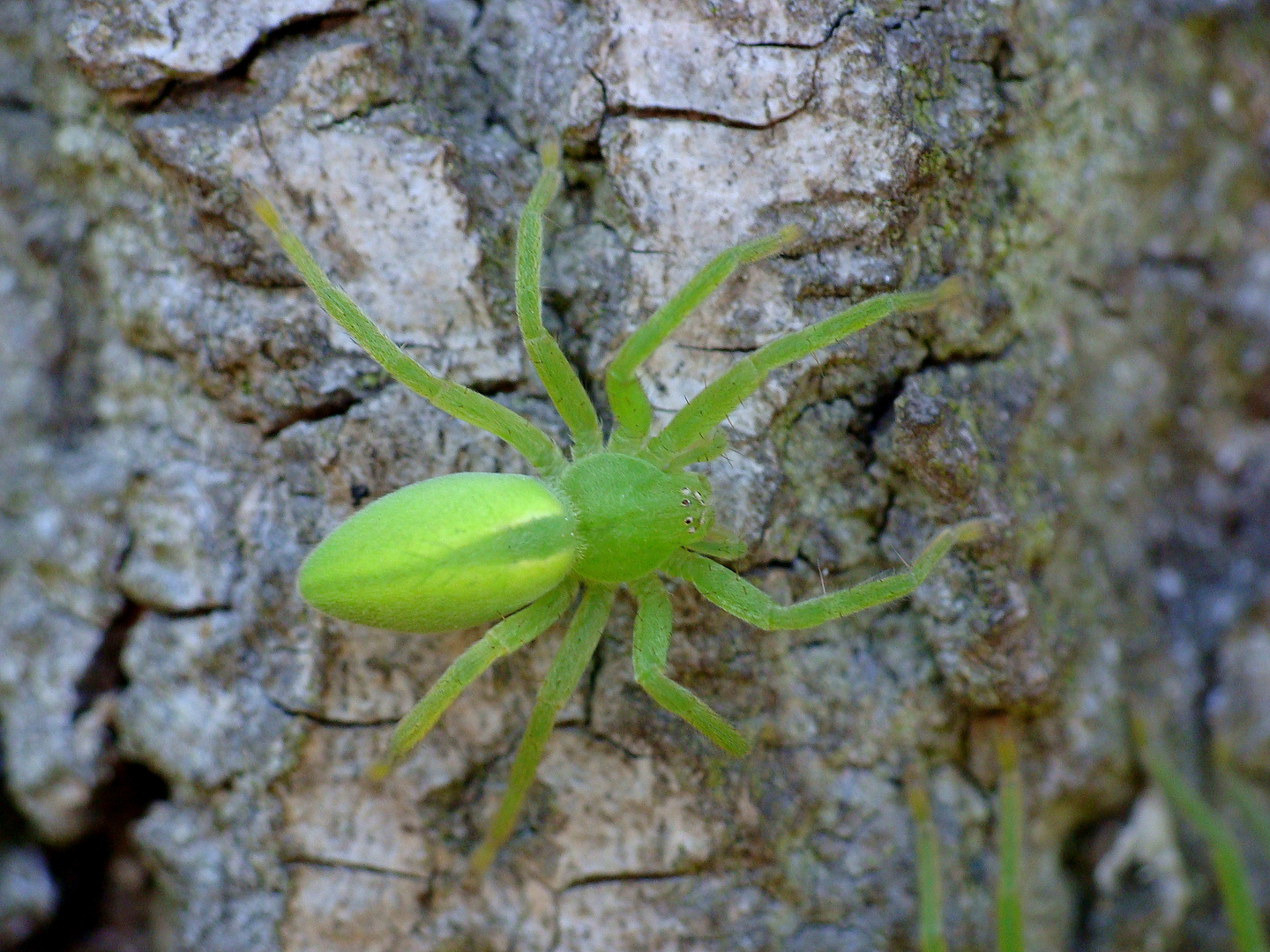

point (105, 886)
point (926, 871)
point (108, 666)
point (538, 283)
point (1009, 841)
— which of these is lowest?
point (105, 886)

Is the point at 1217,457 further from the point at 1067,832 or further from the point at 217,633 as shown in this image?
the point at 217,633

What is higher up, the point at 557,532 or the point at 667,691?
the point at 557,532

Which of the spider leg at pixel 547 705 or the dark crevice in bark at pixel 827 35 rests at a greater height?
the dark crevice in bark at pixel 827 35

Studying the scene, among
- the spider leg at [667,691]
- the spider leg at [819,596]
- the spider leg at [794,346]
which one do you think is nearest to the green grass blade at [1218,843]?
the spider leg at [819,596]

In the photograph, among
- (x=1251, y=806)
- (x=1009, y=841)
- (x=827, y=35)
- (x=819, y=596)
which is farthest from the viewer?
(x=1251, y=806)

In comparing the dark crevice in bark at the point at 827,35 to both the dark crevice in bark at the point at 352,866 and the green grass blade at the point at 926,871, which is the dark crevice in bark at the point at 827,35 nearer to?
the green grass blade at the point at 926,871

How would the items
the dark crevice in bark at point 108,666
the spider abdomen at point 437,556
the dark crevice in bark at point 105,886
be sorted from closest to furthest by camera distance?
the spider abdomen at point 437,556, the dark crevice in bark at point 108,666, the dark crevice in bark at point 105,886

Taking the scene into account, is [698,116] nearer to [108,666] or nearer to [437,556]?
[437,556]

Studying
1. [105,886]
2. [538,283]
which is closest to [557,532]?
[538,283]
